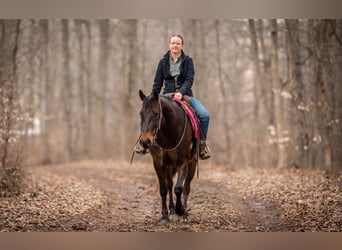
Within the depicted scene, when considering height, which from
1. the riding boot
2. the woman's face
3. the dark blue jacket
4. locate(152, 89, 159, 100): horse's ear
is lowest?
the riding boot

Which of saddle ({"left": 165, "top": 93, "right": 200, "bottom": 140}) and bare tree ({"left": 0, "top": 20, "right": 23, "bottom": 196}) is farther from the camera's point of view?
bare tree ({"left": 0, "top": 20, "right": 23, "bottom": 196})

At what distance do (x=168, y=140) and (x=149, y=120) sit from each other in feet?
1.56

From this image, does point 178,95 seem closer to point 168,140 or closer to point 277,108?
point 168,140

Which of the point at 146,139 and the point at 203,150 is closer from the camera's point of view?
the point at 146,139

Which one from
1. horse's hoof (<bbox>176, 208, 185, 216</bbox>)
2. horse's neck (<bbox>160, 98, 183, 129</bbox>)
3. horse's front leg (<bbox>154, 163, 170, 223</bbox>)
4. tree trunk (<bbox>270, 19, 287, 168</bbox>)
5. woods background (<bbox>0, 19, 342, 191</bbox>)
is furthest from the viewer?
tree trunk (<bbox>270, 19, 287, 168</bbox>)

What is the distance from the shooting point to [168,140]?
5.25m

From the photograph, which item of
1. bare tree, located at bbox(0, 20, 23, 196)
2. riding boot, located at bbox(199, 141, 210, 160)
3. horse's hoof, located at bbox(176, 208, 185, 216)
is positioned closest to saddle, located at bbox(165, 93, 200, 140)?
riding boot, located at bbox(199, 141, 210, 160)

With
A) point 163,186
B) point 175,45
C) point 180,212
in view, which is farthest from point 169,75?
point 180,212

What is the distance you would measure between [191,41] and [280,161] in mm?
2690

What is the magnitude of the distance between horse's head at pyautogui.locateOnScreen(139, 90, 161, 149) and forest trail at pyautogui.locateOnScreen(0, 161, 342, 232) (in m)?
1.33

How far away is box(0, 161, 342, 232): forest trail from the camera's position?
229 inches

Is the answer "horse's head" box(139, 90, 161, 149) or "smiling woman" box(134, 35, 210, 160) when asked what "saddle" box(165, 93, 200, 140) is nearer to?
"smiling woman" box(134, 35, 210, 160)

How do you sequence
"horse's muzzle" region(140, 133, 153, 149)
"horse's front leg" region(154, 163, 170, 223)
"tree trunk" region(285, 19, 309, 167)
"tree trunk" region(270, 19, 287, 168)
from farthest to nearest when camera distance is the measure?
"tree trunk" region(270, 19, 287, 168) → "tree trunk" region(285, 19, 309, 167) → "horse's front leg" region(154, 163, 170, 223) → "horse's muzzle" region(140, 133, 153, 149)
